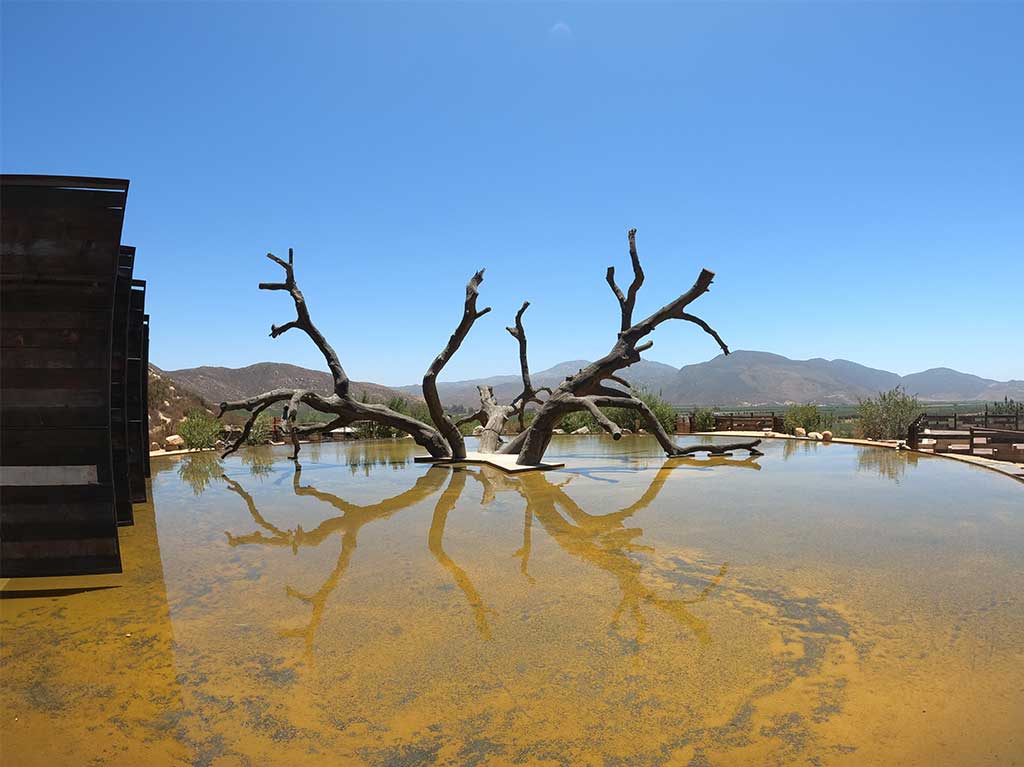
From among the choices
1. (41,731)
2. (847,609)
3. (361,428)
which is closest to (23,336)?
(41,731)

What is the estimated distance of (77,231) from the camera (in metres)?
4.95

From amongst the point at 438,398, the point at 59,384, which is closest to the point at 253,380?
the point at 438,398

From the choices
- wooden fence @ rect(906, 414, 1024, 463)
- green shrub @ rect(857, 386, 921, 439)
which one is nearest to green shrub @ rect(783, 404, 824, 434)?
green shrub @ rect(857, 386, 921, 439)

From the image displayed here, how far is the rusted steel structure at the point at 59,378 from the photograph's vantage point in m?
4.89

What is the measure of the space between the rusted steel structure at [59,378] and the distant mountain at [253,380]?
6398cm

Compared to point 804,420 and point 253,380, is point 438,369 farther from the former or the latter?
point 253,380

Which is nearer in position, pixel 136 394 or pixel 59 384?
pixel 59 384

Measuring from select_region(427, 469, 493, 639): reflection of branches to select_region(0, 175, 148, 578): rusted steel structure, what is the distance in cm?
270

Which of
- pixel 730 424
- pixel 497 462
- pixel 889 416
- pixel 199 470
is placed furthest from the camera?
pixel 730 424

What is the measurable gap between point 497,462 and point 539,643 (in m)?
9.37

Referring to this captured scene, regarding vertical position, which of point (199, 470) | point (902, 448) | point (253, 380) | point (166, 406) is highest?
point (253, 380)

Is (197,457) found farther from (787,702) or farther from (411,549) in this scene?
(787,702)

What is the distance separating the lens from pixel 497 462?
1307cm

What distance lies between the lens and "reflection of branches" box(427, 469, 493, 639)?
4195 mm
